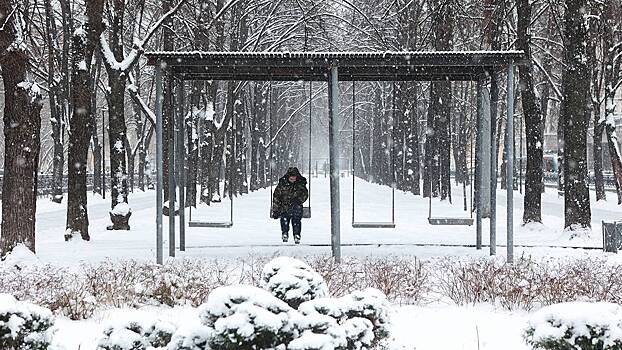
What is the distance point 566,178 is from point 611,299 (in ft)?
27.1

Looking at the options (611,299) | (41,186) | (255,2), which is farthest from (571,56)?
(41,186)

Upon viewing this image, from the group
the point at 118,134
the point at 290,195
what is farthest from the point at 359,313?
the point at 118,134

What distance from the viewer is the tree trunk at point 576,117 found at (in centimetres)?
1639

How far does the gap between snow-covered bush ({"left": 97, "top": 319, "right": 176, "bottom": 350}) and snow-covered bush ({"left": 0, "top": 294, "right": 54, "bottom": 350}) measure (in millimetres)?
574

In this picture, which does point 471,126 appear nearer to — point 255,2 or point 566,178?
point 255,2

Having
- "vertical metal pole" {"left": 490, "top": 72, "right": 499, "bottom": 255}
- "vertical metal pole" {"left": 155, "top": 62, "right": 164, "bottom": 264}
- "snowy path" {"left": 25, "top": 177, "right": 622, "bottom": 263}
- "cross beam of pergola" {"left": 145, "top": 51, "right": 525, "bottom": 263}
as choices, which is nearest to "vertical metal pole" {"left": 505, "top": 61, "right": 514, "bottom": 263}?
"cross beam of pergola" {"left": 145, "top": 51, "right": 525, "bottom": 263}

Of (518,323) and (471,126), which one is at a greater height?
(471,126)

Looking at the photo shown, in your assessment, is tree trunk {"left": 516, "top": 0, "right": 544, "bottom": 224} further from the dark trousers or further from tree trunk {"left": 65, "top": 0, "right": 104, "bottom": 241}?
tree trunk {"left": 65, "top": 0, "right": 104, "bottom": 241}

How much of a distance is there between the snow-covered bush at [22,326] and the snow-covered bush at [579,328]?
3.61 meters

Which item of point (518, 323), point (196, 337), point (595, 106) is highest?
point (595, 106)

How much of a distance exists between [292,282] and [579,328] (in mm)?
2131

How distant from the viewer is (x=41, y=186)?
43.2 m

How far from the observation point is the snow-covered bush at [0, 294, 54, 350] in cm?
540

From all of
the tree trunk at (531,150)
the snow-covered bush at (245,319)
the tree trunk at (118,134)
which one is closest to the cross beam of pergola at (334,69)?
the tree trunk at (118,134)
